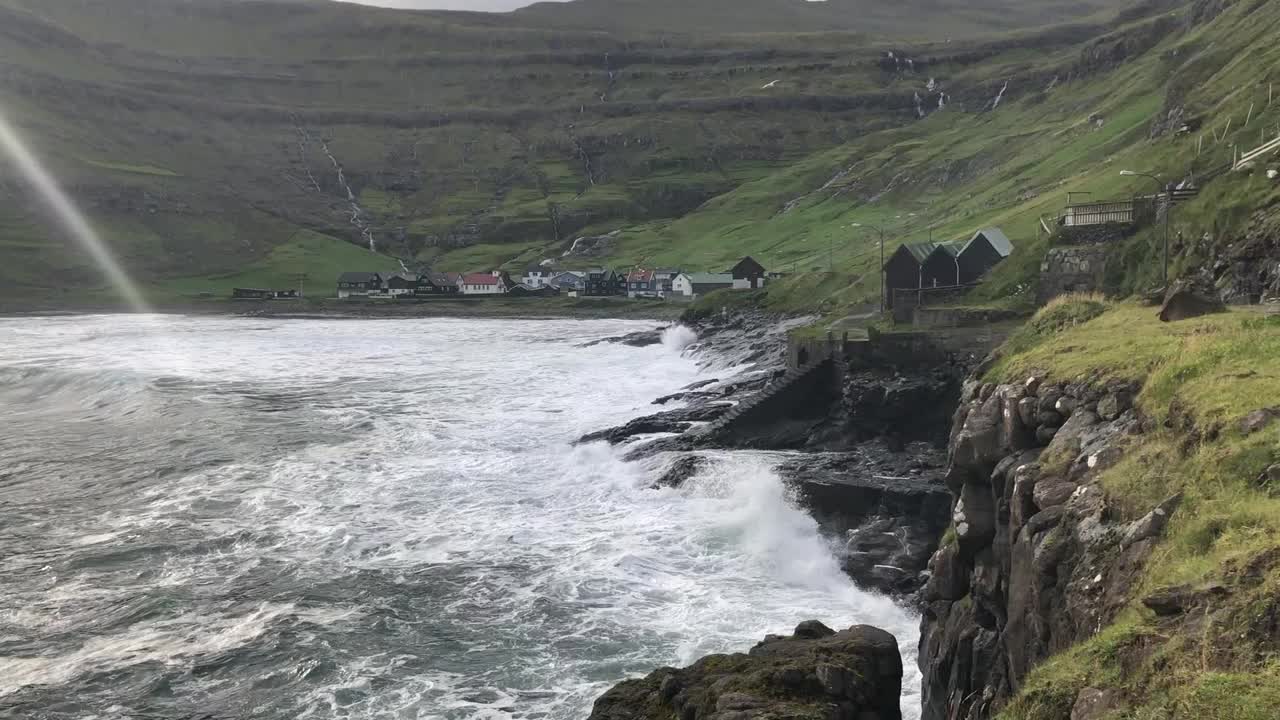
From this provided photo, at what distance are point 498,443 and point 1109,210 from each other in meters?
37.8

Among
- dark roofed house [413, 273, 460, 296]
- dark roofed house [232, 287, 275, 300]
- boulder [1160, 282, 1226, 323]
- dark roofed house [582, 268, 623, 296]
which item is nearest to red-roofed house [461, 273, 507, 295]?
dark roofed house [413, 273, 460, 296]

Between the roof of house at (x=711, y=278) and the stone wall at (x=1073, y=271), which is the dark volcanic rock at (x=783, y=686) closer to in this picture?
the stone wall at (x=1073, y=271)

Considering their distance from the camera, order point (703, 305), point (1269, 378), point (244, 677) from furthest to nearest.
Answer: point (703, 305), point (244, 677), point (1269, 378)

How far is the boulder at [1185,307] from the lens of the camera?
71.4ft

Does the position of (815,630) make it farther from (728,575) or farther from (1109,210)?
(1109,210)

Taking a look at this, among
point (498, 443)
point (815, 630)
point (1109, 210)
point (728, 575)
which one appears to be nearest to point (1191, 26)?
point (1109, 210)

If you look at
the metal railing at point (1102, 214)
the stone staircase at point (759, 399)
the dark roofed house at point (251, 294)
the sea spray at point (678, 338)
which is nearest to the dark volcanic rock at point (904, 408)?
the stone staircase at point (759, 399)

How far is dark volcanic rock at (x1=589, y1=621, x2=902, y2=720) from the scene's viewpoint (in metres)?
15.0

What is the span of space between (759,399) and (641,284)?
130 meters

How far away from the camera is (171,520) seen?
1538 inches

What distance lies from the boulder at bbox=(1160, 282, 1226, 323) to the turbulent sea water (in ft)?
35.8

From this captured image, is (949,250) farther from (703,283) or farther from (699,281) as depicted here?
(699,281)

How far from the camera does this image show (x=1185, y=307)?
22047 millimetres

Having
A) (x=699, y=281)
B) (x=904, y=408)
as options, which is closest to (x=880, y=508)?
(x=904, y=408)
